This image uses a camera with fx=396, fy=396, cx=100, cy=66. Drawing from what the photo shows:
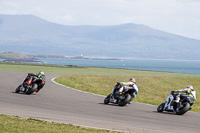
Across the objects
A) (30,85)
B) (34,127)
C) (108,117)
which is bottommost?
(108,117)

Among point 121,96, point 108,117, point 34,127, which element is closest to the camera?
point 34,127

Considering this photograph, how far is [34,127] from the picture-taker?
11953mm

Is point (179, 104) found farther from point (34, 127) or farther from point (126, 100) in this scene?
point (34, 127)

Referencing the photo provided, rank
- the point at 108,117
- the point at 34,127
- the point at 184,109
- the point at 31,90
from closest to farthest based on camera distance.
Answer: the point at 34,127 → the point at 108,117 → the point at 184,109 → the point at 31,90

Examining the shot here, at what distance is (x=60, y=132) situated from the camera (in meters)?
11.4

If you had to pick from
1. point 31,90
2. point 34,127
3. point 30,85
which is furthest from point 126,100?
point 34,127

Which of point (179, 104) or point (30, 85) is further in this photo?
point (30, 85)

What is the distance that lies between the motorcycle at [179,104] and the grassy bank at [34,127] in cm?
699

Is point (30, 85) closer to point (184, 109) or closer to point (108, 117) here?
point (108, 117)

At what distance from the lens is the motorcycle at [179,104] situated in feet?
60.6

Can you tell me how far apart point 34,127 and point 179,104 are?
29.6ft

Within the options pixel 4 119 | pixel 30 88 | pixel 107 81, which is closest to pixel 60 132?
pixel 4 119

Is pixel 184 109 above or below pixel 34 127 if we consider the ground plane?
above

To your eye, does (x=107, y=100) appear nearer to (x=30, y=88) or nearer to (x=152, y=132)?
(x=30, y=88)
